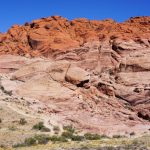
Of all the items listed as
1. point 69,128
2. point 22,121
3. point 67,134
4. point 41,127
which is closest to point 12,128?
point 41,127

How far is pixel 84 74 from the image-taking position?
5928cm

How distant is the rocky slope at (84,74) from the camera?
52656 millimetres

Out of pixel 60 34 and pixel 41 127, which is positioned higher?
pixel 60 34

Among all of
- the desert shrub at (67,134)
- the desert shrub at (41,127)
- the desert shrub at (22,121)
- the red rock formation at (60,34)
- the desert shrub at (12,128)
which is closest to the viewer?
the desert shrub at (67,134)

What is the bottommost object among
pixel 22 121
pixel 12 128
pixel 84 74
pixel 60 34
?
pixel 12 128

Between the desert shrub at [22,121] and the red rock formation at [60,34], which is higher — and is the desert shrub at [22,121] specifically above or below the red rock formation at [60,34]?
below

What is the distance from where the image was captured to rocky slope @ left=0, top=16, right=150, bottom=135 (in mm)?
52656

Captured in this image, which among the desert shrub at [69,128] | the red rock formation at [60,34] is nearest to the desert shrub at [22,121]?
the desert shrub at [69,128]

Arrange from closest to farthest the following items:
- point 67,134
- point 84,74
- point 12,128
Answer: point 67,134 < point 12,128 < point 84,74

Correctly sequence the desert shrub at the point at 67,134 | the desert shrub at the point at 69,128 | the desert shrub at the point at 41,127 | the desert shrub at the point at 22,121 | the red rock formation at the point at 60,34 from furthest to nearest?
1. the red rock formation at the point at 60,34
2. the desert shrub at the point at 22,121
3. the desert shrub at the point at 69,128
4. the desert shrub at the point at 41,127
5. the desert shrub at the point at 67,134

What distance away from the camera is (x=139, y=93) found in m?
56.9

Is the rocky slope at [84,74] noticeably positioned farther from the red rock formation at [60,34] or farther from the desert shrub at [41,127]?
the desert shrub at [41,127]

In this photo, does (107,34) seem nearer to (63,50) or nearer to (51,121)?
(63,50)

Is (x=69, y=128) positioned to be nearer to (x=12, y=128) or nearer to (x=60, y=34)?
(x=12, y=128)
